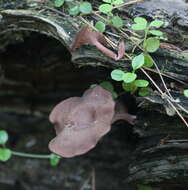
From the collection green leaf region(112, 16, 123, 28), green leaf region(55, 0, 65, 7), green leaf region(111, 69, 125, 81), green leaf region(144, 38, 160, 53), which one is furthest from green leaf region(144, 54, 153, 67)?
green leaf region(55, 0, 65, 7)

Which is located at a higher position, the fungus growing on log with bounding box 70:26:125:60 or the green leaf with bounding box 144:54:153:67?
the fungus growing on log with bounding box 70:26:125:60

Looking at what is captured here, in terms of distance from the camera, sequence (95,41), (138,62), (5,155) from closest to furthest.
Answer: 1. (138,62)
2. (95,41)
3. (5,155)

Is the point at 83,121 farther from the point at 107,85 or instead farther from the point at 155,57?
the point at 155,57

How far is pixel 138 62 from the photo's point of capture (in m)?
1.84

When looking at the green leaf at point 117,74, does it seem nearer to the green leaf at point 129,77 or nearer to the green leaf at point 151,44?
the green leaf at point 129,77

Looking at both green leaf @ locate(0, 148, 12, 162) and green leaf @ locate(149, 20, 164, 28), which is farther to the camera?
green leaf @ locate(0, 148, 12, 162)

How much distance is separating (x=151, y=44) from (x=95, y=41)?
299 millimetres

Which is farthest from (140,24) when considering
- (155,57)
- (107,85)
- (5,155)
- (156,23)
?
(5,155)

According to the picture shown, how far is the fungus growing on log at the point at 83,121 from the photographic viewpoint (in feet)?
6.11

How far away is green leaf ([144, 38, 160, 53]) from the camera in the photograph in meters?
1.88

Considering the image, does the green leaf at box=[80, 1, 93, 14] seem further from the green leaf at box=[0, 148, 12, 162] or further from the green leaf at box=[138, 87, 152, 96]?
the green leaf at box=[0, 148, 12, 162]

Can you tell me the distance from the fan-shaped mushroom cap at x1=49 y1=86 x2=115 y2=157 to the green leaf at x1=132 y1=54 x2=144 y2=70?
26 centimetres

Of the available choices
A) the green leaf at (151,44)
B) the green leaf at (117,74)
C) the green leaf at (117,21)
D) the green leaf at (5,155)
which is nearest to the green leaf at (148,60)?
the green leaf at (151,44)

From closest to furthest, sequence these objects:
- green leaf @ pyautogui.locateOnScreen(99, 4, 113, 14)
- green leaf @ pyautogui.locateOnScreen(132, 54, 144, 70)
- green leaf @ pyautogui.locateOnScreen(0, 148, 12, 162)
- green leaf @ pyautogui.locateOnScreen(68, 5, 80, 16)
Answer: green leaf @ pyautogui.locateOnScreen(132, 54, 144, 70) < green leaf @ pyautogui.locateOnScreen(99, 4, 113, 14) < green leaf @ pyautogui.locateOnScreen(68, 5, 80, 16) < green leaf @ pyautogui.locateOnScreen(0, 148, 12, 162)
